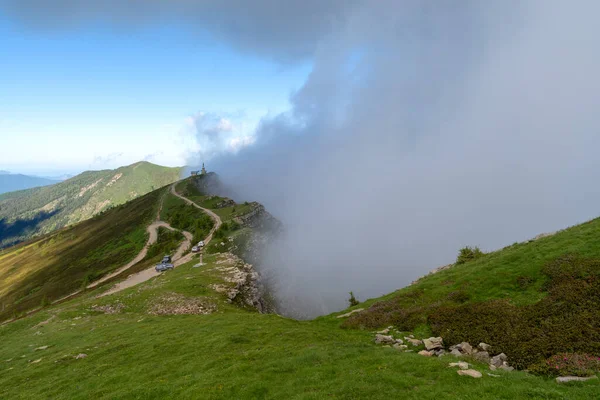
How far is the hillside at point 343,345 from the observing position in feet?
59.9

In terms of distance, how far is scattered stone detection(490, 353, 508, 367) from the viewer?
20.2 meters

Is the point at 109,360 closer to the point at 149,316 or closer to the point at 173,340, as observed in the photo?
the point at 173,340

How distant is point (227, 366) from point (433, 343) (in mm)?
17493

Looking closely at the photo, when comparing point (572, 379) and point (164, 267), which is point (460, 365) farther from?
point (164, 267)

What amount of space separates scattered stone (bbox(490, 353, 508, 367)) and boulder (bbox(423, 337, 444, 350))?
14.1 ft

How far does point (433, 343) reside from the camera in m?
24.7

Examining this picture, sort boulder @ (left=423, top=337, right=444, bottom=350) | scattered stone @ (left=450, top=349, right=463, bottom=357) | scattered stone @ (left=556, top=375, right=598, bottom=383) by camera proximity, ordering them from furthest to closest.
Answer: boulder @ (left=423, top=337, right=444, bottom=350)
scattered stone @ (left=450, top=349, right=463, bottom=357)
scattered stone @ (left=556, top=375, right=598, bottom=383)

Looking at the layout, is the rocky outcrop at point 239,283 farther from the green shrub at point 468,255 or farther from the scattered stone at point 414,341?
the green shrub at point 468,255

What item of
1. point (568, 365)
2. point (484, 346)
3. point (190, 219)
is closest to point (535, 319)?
point (484, 346)

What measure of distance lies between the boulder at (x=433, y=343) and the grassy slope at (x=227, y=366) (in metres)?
3.09

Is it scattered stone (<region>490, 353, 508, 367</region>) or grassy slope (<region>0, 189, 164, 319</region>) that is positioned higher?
grassy slope (<region>0, 189, 164, 319</region>)

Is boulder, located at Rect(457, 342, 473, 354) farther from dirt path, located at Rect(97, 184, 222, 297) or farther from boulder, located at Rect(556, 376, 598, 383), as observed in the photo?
dirt path, located at Rect(97, 184, 222, 297)

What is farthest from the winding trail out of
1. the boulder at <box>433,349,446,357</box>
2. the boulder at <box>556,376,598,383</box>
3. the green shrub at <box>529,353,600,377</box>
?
the boulder at <box>556,376,598,383</box>

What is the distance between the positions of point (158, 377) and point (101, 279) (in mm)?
108761
